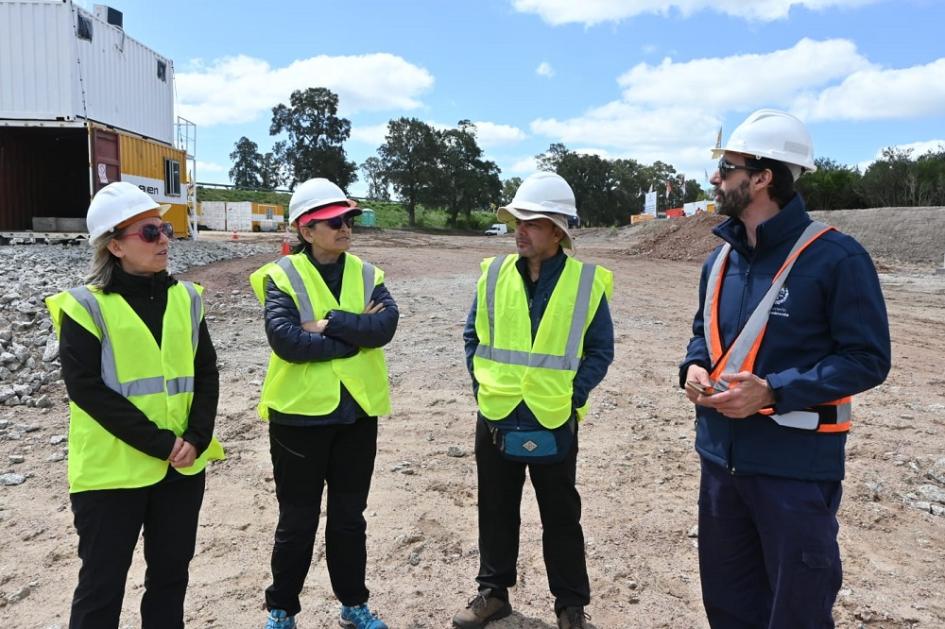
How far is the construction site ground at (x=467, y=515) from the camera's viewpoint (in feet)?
11.0

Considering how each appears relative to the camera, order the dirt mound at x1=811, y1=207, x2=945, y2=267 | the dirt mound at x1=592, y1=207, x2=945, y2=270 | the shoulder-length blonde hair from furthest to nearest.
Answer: the dirt mound at x1=811, y1=207, x2=945, y2=267 → the dirt mound at x1=592, y1=207, x2=945, y2=270 → the shoulder-length blonde hair

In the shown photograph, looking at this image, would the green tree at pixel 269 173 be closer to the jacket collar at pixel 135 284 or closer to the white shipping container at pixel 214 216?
the white shipping container at pixel 214 216

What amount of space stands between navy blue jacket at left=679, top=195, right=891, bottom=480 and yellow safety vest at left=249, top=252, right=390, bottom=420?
151 cm

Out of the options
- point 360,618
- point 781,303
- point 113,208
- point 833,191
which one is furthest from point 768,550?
point 833,191

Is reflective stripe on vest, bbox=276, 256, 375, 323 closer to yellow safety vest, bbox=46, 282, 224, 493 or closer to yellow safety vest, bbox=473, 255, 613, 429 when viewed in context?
yellow safety vest, bbox=46, 282, 224, 493

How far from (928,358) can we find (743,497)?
27.9ft

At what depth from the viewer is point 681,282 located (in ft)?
56.6

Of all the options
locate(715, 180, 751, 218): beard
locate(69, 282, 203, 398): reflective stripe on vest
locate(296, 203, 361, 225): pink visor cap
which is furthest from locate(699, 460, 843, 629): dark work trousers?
locate(69, 282, 203, 398): reflective stripe on vest

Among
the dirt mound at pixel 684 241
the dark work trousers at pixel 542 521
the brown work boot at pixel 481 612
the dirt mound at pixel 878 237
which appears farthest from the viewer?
the dirt mound at pixel 878 237

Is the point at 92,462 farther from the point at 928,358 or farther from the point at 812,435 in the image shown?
the point at 928,358

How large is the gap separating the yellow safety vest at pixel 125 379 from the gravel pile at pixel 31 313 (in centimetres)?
474

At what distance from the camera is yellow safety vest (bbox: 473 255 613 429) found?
298 centimetres

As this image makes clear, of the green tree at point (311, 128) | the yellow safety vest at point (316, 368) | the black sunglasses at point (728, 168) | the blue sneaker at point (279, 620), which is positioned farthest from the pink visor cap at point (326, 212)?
the green tree at point (311, 128)

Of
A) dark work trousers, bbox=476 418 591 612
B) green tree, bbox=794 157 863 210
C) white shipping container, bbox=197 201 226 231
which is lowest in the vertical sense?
dark work trousers, bbox=476 418 591 612
